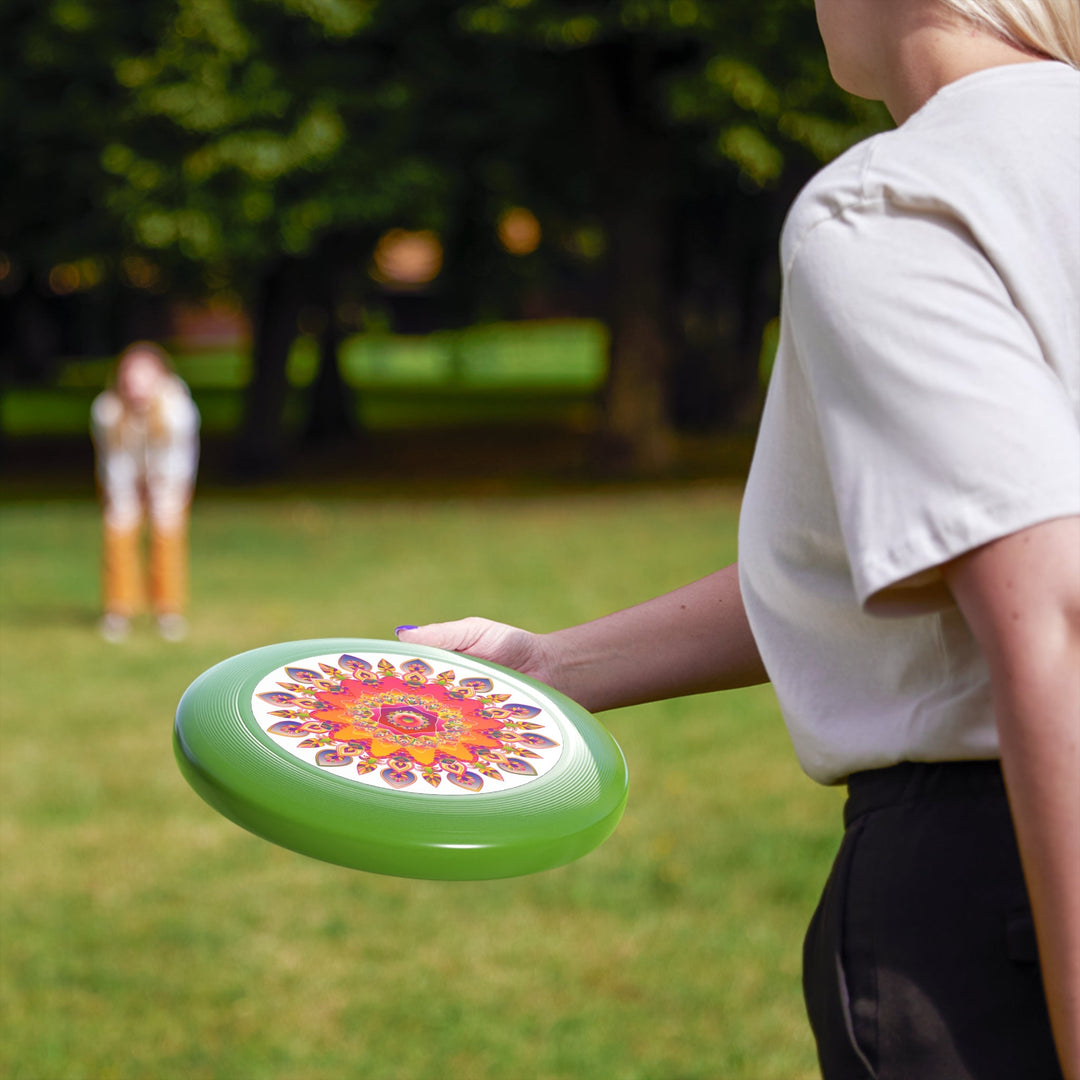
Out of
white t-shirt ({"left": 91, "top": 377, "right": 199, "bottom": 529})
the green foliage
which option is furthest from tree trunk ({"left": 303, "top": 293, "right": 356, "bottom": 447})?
white t-shirt ({"left": 91, "top": 377, "right": 199, "bottom": 529})

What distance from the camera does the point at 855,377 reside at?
1071 mm

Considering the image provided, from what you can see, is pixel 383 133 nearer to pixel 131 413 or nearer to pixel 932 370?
pixel 131 413

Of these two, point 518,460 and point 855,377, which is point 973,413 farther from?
point 518,460

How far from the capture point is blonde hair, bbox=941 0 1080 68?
1178 millimetres

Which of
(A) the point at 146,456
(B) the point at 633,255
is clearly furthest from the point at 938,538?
(B) the point at 633,255

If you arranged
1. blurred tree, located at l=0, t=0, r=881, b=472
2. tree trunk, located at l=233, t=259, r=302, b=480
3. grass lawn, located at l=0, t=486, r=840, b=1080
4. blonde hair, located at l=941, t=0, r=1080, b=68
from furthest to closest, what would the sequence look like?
tree trunk, located at l=233, t=259, r=302, b=480 < blurred tree, located at l=0, t=0, r=881, b=472 < grass lawn, located at l=0, t=486, r=840, b=1080 < blonde hair, located at l=941, t=0, r=1080, b=68

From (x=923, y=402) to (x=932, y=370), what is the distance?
0.02 meters

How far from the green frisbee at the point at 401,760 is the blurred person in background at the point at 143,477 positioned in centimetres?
775

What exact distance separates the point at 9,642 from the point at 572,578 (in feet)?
14.5

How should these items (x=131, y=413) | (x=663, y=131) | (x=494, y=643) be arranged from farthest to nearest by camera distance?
(x=663, y=131)
(x=131, y=413)
(x=494, y=643)

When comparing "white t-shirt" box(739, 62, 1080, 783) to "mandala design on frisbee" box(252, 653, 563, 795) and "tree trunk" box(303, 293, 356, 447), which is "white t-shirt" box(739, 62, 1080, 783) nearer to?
"mandala design on frisbee" box(252, 653, 563, 795)

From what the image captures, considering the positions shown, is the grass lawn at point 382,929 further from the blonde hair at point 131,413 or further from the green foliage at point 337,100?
the green foliage at point 337,100

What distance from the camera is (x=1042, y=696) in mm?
1024

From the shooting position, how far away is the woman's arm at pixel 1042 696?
39.7 inches
